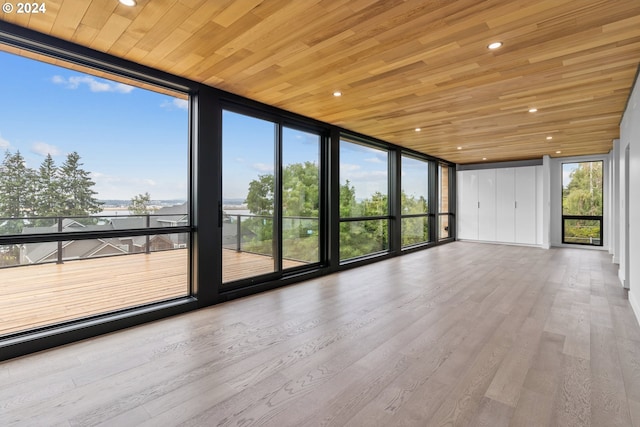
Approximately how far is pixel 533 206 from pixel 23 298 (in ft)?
32.9

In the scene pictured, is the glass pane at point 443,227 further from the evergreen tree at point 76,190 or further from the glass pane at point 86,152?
the evergreen tree at point 76,190

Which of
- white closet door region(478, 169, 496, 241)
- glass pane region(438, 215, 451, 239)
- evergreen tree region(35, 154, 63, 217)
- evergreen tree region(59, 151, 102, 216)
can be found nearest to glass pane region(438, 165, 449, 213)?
glass pane region(438, 215, 451, 239)

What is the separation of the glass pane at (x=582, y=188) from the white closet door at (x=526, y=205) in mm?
836

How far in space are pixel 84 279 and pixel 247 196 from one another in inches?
87.0

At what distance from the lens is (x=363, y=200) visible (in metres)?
6.12

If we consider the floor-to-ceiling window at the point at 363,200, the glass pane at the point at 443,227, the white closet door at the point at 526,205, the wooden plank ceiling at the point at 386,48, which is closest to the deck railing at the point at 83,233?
the wooden plank ceiling at the point at 386,48

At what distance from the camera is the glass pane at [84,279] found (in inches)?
115

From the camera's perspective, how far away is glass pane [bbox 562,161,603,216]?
7.87m

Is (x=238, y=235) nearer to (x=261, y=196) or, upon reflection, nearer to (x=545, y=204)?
(x=261, y=196)

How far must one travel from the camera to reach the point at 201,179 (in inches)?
A: 136

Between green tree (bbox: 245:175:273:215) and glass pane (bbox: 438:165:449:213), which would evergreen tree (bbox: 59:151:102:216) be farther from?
glass pane (bbox: 438:165:449:213)

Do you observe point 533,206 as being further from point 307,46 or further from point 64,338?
point 64,338

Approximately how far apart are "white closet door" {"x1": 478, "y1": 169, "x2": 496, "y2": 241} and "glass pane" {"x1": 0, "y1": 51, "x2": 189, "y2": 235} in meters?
8.27

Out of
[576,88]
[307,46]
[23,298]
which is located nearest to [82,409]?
[23,298]
